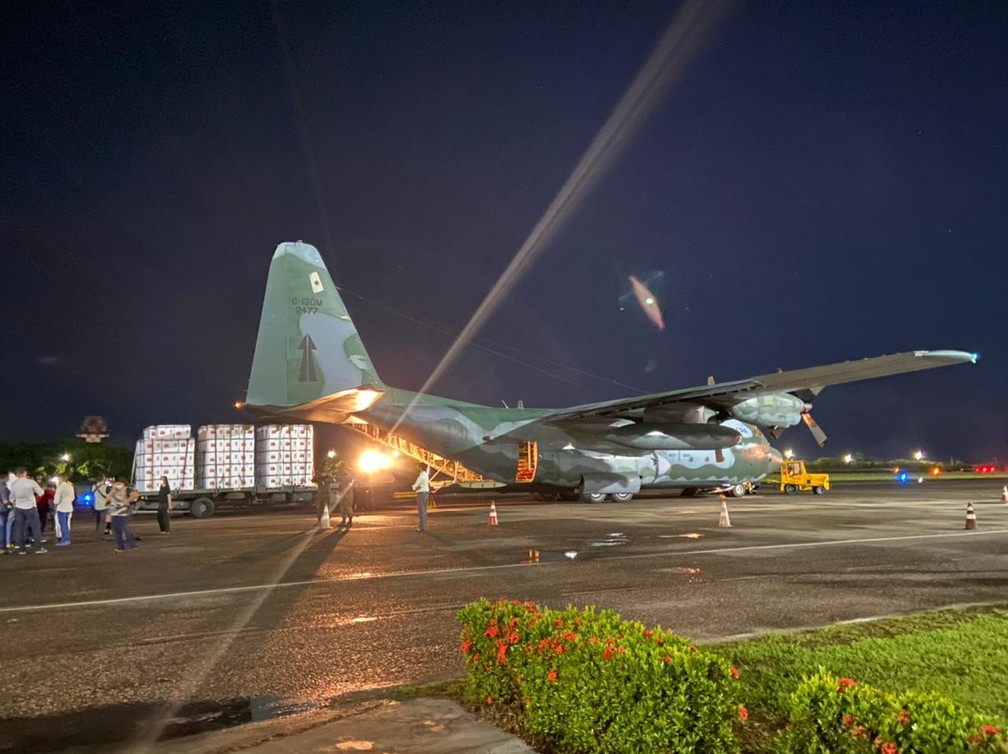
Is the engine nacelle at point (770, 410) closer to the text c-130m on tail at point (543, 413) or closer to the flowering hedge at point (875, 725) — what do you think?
the text c-130m on tail at point (543, 413)

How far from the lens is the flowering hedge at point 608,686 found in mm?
4082

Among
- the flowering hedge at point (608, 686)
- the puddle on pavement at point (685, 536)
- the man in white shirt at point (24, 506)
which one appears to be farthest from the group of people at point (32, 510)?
the flowering hedge at point (608, 686)

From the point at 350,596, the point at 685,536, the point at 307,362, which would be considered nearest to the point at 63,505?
the point at 307,362

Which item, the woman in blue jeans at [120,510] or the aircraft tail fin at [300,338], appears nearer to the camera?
the woman in blue jeans at [120,510]

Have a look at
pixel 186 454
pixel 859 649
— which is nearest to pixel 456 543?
pixel 859 649

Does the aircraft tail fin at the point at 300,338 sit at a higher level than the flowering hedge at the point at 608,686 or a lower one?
higher

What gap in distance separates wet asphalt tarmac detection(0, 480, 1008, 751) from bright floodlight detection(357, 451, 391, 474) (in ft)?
43.9

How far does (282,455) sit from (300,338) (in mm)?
9327

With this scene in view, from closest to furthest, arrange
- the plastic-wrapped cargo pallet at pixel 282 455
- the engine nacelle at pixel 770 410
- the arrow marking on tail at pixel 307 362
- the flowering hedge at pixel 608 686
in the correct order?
the flowering hedge at pixel 608 686, the arrow marking on tail at pixel 307 362, the engine nacelle at pixel 770 410, the plastic-wrapped cargo pallet at pixel 282 455

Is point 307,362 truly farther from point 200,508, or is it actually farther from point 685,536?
point 685,536

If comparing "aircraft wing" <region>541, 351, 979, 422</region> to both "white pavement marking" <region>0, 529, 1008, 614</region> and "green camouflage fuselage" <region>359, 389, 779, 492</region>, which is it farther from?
"white pavement marking" <region>0, 529, 1008, 614</region>

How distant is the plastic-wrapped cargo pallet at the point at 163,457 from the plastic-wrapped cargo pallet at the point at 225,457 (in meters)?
0.61

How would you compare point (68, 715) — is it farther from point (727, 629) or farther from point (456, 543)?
point (456, 543)

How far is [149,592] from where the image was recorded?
11.6 metres
